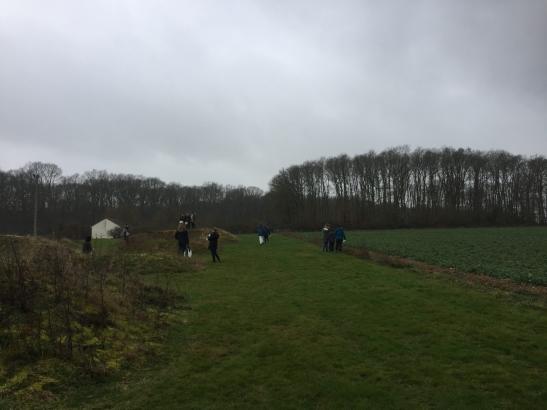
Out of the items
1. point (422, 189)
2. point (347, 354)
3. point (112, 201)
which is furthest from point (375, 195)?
point (347, 354)

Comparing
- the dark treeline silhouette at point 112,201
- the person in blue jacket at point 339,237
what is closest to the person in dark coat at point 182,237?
the person in blue jacket at point 339,237

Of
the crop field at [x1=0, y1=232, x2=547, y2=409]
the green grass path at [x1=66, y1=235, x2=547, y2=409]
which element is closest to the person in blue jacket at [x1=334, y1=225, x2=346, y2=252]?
the crop field at [x1=0, y1=232, x2=547, y2=409]

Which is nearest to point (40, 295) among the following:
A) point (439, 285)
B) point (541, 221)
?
point (439, 285)

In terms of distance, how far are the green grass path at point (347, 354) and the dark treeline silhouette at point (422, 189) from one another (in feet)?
250

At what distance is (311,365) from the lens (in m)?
6.68

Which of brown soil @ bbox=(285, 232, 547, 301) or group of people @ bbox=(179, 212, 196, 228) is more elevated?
group of people @ bbox=(179, 212, 196, 228)

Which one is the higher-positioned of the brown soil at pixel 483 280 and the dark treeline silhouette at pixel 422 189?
the dark treeline silhouette at pixel 422 189

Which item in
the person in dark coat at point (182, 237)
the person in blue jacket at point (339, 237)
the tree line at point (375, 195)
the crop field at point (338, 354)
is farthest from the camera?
the tree line at point (375, 195)

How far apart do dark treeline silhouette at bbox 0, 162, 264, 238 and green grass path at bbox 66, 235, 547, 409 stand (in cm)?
7224

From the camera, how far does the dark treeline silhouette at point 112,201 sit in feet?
306

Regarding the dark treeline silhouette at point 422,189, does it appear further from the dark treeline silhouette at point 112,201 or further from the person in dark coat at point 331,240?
the person in dark coat at point 331,240

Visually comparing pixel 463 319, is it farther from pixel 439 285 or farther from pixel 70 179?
pixel 70 179

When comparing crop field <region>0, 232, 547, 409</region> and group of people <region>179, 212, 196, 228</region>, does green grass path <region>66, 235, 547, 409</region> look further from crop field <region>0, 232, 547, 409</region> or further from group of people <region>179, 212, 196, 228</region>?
group of people <region>179, 212, 196, 228</region>

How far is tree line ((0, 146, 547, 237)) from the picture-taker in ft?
287
